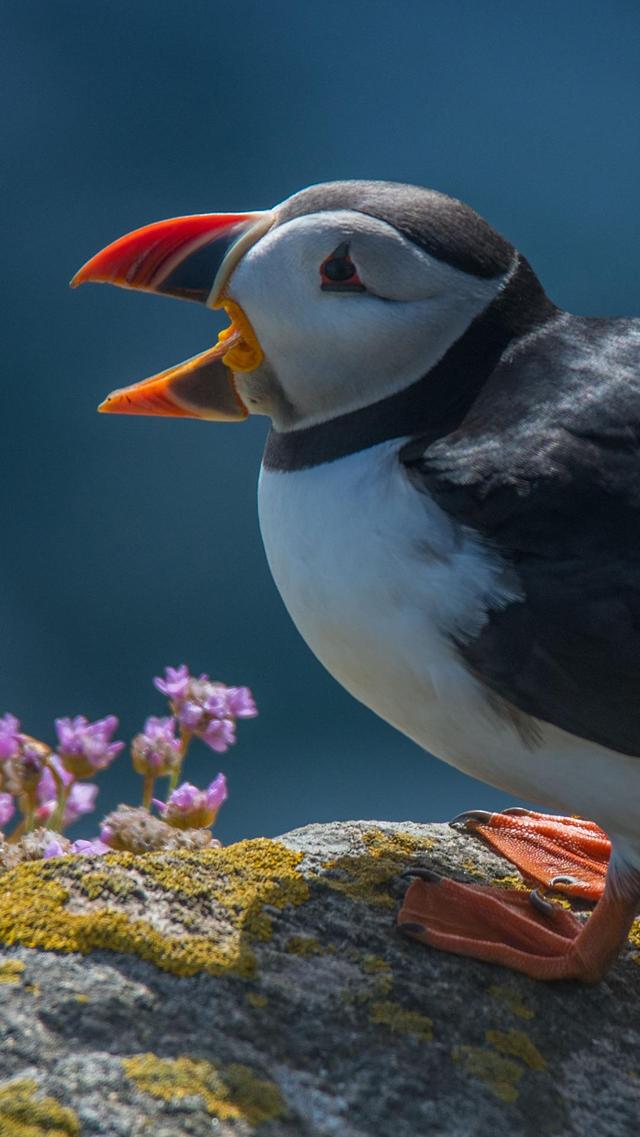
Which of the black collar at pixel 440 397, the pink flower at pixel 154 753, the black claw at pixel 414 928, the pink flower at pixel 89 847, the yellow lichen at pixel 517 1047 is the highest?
the black collar at pixel 440 397

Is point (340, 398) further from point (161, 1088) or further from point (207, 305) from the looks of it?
point (161, 1088)

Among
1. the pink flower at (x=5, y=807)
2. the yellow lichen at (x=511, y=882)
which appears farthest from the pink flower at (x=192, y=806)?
the yellow lichen at (x=511, y=882)

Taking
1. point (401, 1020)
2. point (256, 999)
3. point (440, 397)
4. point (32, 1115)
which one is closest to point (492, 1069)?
point (401, 1020)

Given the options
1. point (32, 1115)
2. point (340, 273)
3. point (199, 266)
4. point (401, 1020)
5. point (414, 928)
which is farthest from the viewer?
point (199, 266)

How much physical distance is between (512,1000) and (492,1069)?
25cm

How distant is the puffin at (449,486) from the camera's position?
222 cm

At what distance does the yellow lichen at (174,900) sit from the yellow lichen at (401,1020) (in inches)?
8.8

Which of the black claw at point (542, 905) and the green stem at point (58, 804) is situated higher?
the green stem at point (58, 804)

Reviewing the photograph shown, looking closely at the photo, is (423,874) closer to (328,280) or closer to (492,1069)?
(492,1069)

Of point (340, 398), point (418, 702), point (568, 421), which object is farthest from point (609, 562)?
point (340, 398)

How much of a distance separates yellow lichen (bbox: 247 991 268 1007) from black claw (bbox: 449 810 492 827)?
3.36 feet

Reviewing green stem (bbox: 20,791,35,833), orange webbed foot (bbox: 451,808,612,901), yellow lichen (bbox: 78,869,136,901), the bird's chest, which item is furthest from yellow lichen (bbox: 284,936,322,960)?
green stem (bbox: 20,791,35,833)

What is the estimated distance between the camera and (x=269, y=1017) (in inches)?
79.9

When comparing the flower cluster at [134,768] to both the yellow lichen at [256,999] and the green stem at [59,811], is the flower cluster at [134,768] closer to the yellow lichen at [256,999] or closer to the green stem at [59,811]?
the green stem at [59,811]
